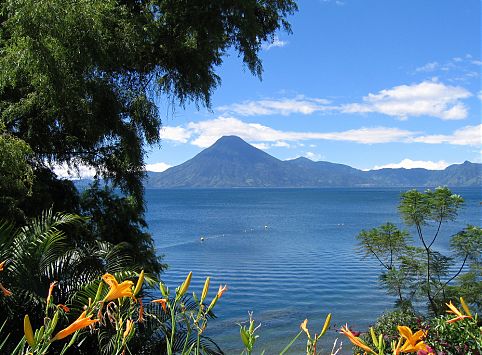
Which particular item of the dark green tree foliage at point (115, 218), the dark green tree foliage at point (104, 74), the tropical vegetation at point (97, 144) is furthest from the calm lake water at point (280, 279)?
the dark green tree foliage at point (104, 74)

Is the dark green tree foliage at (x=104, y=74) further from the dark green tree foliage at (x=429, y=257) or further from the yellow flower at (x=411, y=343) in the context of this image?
the dark green tree foliage at (x=429, y=257)

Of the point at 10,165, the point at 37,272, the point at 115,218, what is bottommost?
the point at 37,272

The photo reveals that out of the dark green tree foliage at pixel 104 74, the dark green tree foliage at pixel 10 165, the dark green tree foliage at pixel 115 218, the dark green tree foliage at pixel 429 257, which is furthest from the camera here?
the dark green tree foliage at pixel 429 257

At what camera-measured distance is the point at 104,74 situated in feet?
21.6

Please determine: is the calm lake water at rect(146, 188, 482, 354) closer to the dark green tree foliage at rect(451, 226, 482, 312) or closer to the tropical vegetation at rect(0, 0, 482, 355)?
the dark green tree foliage at rect(451, 226, 482, 312)

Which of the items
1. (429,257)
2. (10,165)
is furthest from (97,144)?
(429,257)

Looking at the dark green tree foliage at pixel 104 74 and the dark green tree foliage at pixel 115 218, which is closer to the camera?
the dark green tree foliage at pixel 104 74

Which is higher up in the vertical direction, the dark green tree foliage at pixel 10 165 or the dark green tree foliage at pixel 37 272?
the dark green tree foliage at pixel 10 165

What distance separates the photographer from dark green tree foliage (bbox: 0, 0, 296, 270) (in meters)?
5.28

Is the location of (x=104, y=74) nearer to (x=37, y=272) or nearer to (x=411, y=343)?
(x=37, y=272)

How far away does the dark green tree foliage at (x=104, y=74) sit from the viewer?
528 cm

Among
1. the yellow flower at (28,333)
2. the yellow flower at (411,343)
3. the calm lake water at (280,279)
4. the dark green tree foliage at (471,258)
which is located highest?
the yellow flower at (28,333)

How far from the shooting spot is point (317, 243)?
3122cm

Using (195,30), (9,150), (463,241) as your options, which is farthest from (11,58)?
(463,241)
